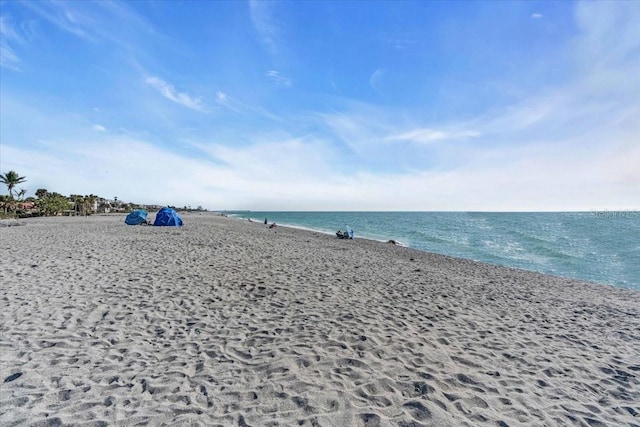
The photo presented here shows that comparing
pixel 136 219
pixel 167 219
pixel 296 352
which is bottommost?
pixel 296 352

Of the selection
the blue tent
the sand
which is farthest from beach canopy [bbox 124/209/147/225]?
the sand

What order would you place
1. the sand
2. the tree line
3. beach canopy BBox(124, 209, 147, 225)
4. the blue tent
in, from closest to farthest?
the sand
the blue tent
beach canopy BBox(124, 209, 147, 225)
the tree line

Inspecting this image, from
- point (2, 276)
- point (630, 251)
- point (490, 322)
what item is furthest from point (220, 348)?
point (630, 251)

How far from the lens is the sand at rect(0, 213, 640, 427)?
153 inches

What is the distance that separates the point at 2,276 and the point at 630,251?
43.7 metres

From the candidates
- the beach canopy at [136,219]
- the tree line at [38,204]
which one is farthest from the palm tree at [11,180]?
the beach canopy at [136,219]

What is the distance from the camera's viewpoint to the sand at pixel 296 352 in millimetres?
3891

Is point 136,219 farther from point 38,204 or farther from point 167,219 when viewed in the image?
point 38,204

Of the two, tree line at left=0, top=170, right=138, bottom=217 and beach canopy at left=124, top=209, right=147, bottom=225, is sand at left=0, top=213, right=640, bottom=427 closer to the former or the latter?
beach canopy at left=124, top=209, right=147, bottom=225

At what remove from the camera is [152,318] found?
6.52 m

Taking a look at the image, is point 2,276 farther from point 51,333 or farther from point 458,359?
point 458,359

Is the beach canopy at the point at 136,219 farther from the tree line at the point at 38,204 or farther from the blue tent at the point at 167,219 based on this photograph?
the tree line at the point at 38,204

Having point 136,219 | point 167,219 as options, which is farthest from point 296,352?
point 136,219

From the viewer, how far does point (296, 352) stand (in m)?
5.31
